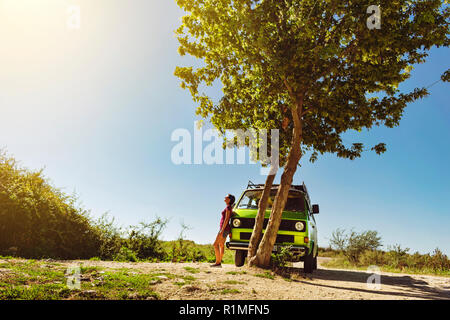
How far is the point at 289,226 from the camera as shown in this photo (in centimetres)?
908

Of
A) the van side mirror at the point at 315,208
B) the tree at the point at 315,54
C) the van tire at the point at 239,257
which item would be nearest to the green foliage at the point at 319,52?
the tree at the point at 315,54

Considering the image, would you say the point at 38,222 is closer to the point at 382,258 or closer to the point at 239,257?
the point at 239,257

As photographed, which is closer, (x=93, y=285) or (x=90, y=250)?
(x=93, y=285)

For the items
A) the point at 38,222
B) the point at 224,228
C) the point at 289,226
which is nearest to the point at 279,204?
the point at 289,226

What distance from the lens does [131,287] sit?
17.2ft

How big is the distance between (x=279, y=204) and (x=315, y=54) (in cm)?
433

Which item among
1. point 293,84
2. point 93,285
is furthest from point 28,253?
point 293,84

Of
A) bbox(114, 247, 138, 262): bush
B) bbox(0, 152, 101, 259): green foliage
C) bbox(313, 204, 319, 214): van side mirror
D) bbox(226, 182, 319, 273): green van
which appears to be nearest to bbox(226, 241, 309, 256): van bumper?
bbox(226, 182, 319, 273): green van

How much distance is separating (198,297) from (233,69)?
792cm

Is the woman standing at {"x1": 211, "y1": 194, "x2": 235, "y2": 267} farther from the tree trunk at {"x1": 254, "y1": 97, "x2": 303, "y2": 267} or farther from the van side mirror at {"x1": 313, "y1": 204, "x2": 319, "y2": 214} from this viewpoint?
the van side mirror at {"x1": 313, "y1": 204, "x2": 319, "y2": 214}

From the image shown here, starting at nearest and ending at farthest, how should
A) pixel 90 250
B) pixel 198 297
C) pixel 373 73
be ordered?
pixel 198 297, pixel 373 73, pixel 90 250
